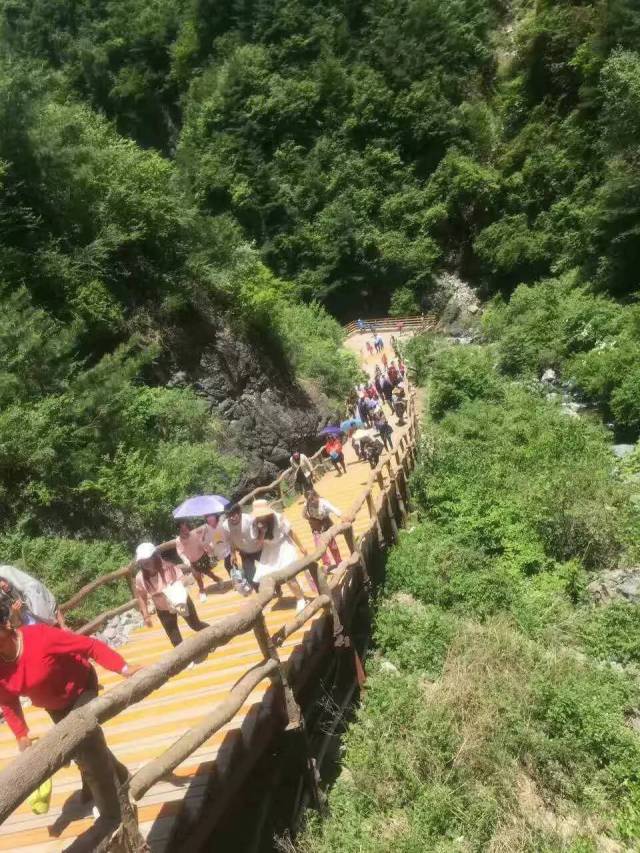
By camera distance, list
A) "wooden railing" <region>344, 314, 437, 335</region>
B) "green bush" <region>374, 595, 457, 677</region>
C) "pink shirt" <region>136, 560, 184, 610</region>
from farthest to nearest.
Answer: "wooden railing" <region>344, 314, 437, 335</region>
"green bush" <region>374, 595, 457, 677</region>
"pink shirt" <region>136, 560, 184, 610</region>

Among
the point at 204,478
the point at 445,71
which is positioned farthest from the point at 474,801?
the point at 445,71

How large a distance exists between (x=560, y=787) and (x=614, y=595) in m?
3.79

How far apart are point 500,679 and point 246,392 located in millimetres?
14302

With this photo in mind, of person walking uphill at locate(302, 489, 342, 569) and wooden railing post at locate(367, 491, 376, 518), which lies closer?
person walking uphill at locate(302, 489, 342, 569)

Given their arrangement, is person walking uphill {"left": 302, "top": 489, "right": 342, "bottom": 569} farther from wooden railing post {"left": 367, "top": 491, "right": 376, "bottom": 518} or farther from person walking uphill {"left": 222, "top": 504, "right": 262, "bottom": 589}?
person walking uphill {"left": 222, "top": 504, "right": 262, "bottom": 589}

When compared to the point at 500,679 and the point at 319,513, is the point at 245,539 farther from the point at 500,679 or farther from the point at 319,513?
the point at 500,679

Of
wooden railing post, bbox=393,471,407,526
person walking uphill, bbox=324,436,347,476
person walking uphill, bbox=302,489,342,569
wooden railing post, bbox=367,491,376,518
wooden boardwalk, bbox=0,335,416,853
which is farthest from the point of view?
person walking uphill, bbox=324,436,347,476

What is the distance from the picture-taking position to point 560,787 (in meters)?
4.96

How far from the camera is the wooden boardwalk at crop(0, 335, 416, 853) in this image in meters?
3.26

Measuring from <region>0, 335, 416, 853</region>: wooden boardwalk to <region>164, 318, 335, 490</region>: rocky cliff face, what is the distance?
10.7 metres

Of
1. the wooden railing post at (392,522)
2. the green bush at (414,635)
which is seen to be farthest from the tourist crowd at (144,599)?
the wooden railing post at (392,522)

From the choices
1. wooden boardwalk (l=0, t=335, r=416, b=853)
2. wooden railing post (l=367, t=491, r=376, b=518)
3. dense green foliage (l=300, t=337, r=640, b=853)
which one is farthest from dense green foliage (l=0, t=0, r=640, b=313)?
wooden boardwalk (l=0, t=335, r=416, b=853)

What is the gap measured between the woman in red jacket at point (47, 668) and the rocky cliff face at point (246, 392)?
12969 millimetres

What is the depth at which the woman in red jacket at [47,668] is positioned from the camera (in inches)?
124
